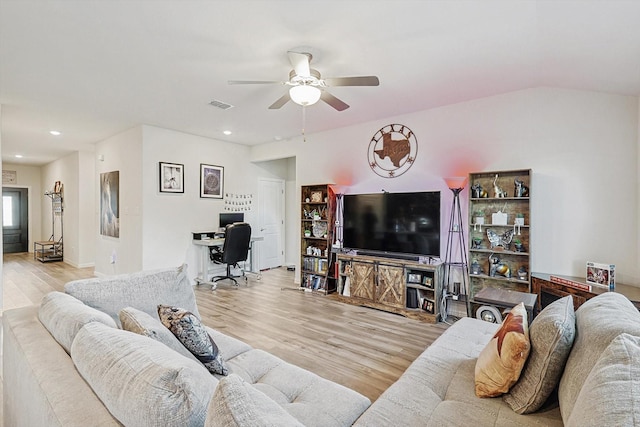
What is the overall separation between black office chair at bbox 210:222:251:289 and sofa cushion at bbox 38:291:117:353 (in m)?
3.63

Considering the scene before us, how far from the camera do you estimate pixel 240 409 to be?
2.27 ft

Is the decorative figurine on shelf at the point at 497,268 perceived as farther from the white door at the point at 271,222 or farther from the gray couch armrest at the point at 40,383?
the white door at the point at 271,222

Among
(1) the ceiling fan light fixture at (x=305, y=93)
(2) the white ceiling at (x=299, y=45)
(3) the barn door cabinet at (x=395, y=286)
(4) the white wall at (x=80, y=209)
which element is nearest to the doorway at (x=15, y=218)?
(4) the white wall at (x=80, y=209)

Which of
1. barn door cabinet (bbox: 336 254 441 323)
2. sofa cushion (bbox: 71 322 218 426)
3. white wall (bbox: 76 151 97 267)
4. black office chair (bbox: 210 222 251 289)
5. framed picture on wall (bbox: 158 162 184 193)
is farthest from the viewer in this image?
white wall (bbox: 76 151 97 267)

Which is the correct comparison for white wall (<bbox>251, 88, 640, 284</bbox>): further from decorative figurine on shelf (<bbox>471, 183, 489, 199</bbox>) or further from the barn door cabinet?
the barn door cabinet

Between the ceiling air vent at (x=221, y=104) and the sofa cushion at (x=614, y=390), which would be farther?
the ceiling air vent at (x=221, y=104)

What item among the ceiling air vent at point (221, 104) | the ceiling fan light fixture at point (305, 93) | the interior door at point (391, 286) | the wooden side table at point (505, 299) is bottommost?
the interior door at point (391, 286)

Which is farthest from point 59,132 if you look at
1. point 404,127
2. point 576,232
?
point 576,232

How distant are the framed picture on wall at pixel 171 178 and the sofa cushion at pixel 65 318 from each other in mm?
3805

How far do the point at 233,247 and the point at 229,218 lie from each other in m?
0.96

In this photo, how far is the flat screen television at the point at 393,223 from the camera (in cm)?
391

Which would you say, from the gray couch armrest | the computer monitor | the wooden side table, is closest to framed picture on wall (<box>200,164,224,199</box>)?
the computer monitor

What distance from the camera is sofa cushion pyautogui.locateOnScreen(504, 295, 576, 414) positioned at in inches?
49.9

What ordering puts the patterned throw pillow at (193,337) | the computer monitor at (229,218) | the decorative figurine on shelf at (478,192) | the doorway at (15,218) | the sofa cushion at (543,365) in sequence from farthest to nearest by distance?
the doorway at (15,218), the computer monitor at (229,218), the decorative figurine on shelf at (478,192), the patterned throw pillow at (193,337), the sofa cushion at (543,365)
